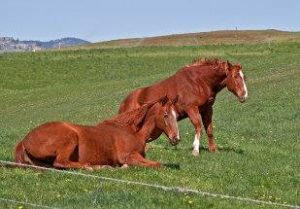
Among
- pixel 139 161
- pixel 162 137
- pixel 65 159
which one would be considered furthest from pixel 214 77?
pixel 65 159

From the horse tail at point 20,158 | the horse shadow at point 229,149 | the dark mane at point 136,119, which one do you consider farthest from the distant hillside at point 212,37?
the horse tail at point 20,158

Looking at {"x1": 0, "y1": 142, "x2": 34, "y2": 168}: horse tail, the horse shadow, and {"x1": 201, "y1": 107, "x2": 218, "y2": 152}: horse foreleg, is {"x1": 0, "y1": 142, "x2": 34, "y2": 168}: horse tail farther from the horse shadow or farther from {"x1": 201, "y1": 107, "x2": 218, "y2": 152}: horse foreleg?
the horse shadow

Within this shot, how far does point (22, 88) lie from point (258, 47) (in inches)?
1034

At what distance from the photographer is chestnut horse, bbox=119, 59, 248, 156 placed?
733 inches

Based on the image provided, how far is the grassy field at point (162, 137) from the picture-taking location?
37.0 feet

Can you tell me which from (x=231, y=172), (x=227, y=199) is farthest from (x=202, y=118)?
(x=227, y=199)

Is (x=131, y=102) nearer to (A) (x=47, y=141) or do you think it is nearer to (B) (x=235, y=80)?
(B) (x=235, y=80)

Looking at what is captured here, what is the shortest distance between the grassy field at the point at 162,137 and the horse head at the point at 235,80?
154 cm

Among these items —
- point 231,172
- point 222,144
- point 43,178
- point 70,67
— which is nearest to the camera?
point 43,178

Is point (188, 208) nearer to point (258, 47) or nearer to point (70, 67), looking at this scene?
point (70, 67)

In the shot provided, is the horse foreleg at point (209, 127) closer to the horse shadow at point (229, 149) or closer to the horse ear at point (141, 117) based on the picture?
the horse shadow at point (229, 149)

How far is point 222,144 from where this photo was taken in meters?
21.3

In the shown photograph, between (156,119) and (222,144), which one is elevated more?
(156,119)

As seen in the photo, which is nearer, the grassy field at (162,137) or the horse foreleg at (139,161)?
the grassy field at (162,137)
